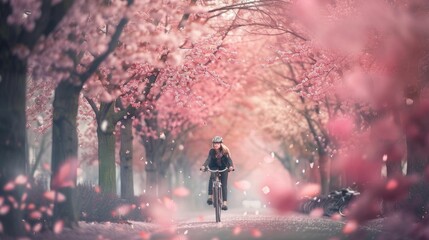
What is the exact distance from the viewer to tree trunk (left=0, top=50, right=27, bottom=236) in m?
14.2

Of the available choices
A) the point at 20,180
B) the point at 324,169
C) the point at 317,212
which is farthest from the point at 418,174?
the point at 324,169

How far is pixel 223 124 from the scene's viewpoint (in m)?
64.4

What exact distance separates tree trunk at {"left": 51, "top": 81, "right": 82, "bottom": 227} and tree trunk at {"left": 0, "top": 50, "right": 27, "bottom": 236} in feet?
8.21

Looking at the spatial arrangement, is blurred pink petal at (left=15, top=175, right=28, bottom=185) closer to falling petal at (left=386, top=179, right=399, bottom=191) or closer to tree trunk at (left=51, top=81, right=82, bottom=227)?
tree trunk at (left=51, top=81, right=82, bottom=227)

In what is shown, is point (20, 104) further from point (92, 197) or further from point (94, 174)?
point (94, 174)

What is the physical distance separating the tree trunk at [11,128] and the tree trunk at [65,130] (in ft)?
8.21

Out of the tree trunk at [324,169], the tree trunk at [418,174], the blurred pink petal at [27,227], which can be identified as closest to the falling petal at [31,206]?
the blurred pink petal at [27,227]

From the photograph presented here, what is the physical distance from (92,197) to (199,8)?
733 cm

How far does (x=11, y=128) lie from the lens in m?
14.3

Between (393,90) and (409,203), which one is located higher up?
(393,90)

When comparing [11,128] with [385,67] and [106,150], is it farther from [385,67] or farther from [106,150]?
[385,67]

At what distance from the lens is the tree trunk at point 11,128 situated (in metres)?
14.2

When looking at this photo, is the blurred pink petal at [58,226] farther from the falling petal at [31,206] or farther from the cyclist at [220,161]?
the cyclist at [220,161]

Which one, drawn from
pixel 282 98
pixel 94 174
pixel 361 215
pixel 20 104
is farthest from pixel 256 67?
pixel 94 174
